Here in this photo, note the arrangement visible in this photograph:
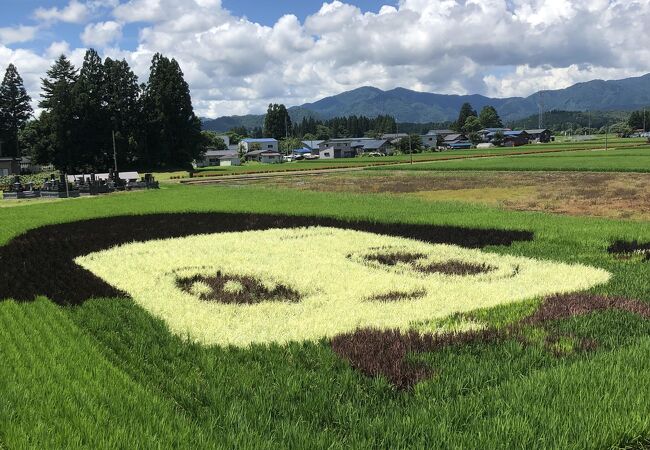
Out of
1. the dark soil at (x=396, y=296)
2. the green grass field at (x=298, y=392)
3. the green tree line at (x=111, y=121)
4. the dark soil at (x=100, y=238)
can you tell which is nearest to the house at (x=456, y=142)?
the green tree line at (x=111, y=121)

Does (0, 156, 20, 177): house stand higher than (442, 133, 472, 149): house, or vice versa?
(442, 133, 472, 149): house

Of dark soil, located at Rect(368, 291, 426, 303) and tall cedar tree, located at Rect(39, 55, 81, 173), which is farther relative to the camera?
tall cedar tree, located at Rect(39, 55, 81, 173)

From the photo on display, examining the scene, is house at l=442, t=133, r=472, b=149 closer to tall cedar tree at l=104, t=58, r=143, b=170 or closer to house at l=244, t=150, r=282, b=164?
house at l=244, t=150, r=282, b=164

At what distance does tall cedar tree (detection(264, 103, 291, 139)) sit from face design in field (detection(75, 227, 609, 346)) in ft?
596

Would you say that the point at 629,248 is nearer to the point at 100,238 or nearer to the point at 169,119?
the point at 100,238

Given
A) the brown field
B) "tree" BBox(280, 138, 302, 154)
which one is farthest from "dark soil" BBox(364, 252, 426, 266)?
"tree" BBox(280, 138, 302, 154)

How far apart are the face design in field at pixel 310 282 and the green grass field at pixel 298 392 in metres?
0.97

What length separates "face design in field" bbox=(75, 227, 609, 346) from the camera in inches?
360

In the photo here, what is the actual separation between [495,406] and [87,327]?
6.61 meters

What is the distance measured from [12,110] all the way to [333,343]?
121331mm

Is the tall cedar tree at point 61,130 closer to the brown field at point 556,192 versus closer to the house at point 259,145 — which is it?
the brown field at point 556,192

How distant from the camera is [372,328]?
336 inches

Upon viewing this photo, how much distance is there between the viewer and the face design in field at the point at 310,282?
916 cm

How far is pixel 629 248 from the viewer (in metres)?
15.3
